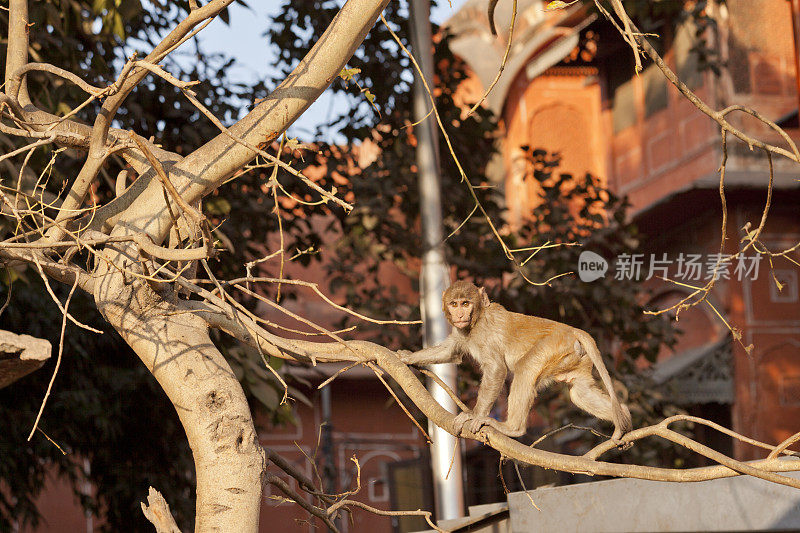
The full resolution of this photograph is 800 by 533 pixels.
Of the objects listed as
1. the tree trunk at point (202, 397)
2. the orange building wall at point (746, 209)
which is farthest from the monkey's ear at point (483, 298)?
the orange building wall at point (746, 209)

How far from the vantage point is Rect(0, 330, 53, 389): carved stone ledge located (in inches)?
161

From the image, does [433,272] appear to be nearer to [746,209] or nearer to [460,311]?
[460,311]

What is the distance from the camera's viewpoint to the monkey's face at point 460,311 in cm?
398

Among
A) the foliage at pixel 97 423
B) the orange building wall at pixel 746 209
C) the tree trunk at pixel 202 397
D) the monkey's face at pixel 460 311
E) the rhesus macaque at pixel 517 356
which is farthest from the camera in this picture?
the orange building wall at pixel 746 209

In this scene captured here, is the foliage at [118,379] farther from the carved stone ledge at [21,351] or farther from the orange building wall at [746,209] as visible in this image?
the orange building wall at [746,209]

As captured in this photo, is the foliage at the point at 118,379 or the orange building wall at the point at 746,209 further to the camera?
the orange building wall at the point at 746,209

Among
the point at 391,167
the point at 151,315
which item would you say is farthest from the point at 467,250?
the point at 151,315

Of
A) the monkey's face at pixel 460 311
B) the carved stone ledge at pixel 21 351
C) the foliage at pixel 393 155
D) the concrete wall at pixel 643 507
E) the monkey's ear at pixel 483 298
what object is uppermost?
the foliage at pixel 393 155

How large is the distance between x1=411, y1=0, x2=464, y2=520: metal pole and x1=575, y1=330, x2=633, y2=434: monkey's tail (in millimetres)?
2332

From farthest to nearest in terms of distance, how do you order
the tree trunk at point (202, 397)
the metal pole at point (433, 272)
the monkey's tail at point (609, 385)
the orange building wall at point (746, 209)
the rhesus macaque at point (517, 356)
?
the orange building wall at point (746, 209), the metal pole at point (433, 272), the rhesus macaque at point (517, 356), the monkey's tail at point (609, 385), the tree trunk at point (202, 397)

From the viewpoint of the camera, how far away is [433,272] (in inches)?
257

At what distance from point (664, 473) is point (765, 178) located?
10.1 m

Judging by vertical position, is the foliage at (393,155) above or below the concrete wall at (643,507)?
above

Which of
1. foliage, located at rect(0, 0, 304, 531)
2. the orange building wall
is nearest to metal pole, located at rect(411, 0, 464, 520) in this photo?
foliage, located at rect(0, 0, 304, 531)
